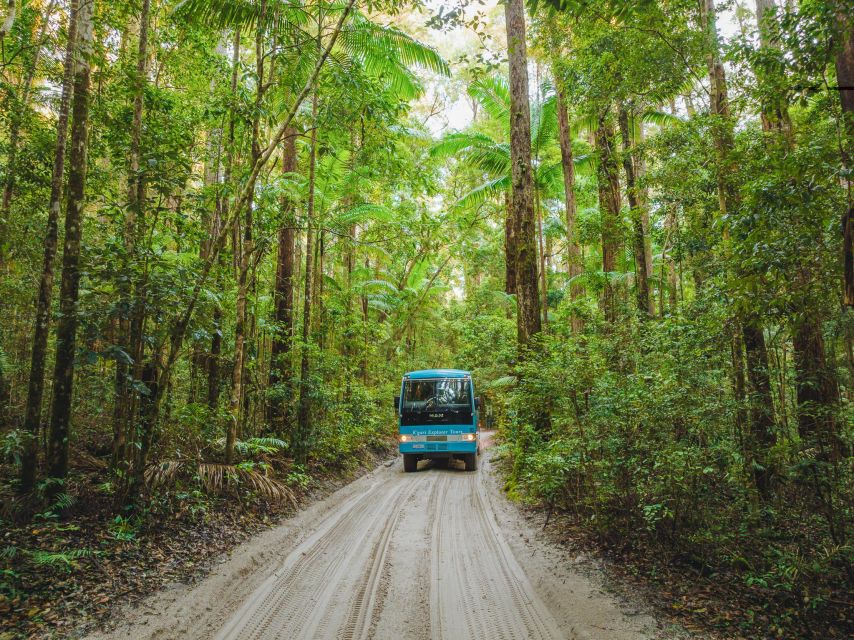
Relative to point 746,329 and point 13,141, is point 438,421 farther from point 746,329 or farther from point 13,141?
point 13,141

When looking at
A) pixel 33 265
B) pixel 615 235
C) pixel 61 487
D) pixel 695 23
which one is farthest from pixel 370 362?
pixel 695 23

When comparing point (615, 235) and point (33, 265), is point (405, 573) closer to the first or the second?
point (33, 265)

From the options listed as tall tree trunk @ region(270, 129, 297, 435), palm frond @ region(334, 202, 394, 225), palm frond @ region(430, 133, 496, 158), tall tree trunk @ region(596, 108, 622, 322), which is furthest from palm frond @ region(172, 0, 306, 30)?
palm frond @ region(430, 133, 496, 158)

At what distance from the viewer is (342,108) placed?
7.22 metres

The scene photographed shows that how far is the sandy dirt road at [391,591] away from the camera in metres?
3.68

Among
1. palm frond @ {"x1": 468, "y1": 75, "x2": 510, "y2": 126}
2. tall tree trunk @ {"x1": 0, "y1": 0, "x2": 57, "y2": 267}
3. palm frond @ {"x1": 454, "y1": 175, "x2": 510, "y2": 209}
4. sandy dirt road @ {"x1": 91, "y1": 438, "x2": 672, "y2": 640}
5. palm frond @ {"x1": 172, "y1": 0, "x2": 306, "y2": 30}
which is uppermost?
palm frond @ {"x1": 468, "y1": 75, "x2": 510, "y2": 126}

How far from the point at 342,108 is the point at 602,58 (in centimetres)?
416

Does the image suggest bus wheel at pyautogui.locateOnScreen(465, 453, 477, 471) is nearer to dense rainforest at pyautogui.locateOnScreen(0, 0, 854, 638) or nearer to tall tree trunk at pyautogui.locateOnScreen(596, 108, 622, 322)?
dense rainforest at pyautogui.locateOnScreen(0, 0, 854, 638)

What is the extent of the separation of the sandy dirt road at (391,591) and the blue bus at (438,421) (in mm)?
4814

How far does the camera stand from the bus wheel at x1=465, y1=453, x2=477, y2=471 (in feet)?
39.3

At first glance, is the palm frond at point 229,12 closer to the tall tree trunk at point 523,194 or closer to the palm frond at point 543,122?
the tall tree trunk at point 523,194

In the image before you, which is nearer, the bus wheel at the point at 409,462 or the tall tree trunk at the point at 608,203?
the tall tree trunk at the point at 608,203

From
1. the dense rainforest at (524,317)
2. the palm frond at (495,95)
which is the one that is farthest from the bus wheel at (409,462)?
the palm frond at (495,95)

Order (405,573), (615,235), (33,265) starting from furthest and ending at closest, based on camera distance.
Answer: (615,235), (33,265), (405,573)
